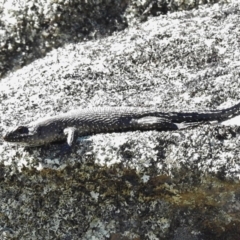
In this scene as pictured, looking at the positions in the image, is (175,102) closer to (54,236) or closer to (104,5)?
(54,236)

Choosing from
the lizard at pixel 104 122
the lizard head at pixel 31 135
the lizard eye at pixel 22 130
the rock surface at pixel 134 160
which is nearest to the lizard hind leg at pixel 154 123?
the lizard at pixel 104 122

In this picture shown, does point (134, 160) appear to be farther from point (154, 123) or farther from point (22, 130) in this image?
point (22, 130)

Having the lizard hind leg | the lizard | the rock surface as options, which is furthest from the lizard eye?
the lizard hind leg

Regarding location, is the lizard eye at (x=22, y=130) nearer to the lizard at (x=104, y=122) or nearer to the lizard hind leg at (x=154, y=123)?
the lizard at (x=104, y=122)

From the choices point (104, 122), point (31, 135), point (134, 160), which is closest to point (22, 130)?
point (31, 135)

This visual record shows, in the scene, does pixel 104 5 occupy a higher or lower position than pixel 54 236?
higher

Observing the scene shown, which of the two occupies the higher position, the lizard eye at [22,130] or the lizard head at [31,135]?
the lizard eye at [22,130]

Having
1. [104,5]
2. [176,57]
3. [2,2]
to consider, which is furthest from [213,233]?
[2,2]
